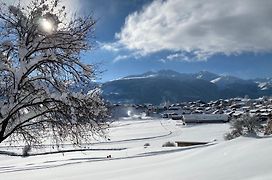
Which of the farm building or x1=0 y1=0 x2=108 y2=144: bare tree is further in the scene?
the farm building

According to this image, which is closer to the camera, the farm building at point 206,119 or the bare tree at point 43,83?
the bare tree at point 43,83

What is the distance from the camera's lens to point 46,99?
1119 centimetres

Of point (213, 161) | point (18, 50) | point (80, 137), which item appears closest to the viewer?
point (213, 161)

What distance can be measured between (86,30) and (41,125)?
356 centimetres

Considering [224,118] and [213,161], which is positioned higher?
[224,118]

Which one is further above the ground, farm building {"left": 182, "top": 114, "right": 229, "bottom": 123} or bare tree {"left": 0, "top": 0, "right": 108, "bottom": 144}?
farm building {"left": 182, "top": 114, "right": 229, "bottom": 123}

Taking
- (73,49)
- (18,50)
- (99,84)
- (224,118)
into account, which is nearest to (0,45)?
(18,50)

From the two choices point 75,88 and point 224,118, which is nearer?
point 75,88

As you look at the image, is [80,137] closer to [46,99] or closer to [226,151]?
[46,99]

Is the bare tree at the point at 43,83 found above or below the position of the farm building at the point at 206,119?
below

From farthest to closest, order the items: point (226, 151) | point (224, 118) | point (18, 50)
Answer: point (224, 118) < point (18, 50) < point (226, 151)

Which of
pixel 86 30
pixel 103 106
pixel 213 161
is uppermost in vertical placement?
pixel 86 30

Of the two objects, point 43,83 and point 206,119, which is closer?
point 43,83

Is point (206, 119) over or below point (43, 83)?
over
